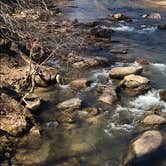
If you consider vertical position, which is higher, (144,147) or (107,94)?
(144,147)

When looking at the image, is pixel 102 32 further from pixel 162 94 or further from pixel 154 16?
pixel 162 94

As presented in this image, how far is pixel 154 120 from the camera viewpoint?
1192 cm

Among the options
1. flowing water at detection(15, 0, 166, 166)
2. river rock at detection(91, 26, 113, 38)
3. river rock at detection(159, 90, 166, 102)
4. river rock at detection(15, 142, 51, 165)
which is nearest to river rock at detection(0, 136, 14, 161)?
river rock at detection(15, 142, 51, 165)

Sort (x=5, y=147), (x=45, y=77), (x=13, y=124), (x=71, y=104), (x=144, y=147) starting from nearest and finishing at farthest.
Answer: (x=144, y=147), (x=5, y=147), (x=13, y=124), (x=71, y=104), (x=45, y=77)

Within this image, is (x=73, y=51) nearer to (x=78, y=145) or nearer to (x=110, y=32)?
(x=110, y=32)

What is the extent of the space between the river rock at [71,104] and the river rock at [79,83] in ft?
5.79

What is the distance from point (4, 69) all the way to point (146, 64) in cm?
663

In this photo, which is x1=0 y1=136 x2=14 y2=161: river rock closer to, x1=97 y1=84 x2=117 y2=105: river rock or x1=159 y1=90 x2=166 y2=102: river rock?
x1=97 y1=84 x2=117 y2=105: river rock

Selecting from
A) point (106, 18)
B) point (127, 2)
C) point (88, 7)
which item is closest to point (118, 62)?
point (106, 18)

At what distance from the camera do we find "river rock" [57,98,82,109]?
13.0m

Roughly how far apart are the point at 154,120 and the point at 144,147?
185 cm

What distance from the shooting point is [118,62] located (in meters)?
18.1

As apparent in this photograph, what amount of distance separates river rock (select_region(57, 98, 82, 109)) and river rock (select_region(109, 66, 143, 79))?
122 inches

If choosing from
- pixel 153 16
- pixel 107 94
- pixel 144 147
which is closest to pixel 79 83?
pixel 107 94
